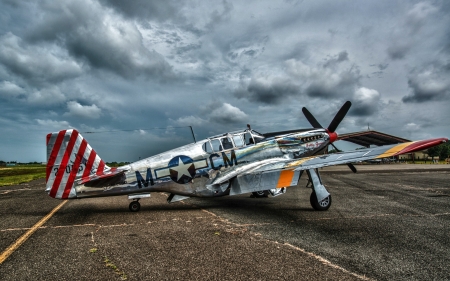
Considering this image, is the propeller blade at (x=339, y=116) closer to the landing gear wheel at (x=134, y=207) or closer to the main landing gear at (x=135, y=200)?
the main landing gear at (x=135, y=200)

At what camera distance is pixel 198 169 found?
10.1 metres

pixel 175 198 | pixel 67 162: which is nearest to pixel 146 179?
pixel 175 198

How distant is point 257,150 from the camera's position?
10945mm

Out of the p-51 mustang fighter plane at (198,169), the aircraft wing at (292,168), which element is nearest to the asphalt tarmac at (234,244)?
the p-51 mustang fighter plane at (198,169)

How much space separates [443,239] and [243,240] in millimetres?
4635

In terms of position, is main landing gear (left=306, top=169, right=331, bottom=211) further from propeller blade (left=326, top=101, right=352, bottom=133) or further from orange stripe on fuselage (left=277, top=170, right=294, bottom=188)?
propeller blade (left=326, top=101, right=352, bottom=133)

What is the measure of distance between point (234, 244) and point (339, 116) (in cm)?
992

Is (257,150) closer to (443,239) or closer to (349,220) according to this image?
(349,220)

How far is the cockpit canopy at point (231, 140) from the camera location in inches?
414

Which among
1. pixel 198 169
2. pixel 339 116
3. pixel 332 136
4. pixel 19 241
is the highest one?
pixel 339 116

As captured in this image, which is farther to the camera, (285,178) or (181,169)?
(181,169)

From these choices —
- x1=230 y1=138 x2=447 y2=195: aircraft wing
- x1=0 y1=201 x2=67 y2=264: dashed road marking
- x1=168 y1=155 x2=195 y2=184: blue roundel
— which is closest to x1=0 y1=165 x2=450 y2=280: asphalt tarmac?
x1=0 y1=201 x2=67 y2=264: dashed road marking

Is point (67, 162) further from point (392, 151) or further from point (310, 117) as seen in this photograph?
point (310, 117)

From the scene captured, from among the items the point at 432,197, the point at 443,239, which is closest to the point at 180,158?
the point at 443,239
